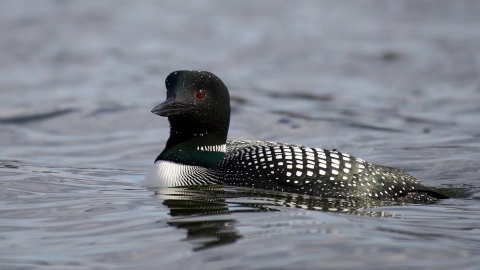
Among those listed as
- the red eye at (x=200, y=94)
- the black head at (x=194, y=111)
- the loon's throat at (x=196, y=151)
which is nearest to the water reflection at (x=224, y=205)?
the loon's throat at (x=196, y=151)

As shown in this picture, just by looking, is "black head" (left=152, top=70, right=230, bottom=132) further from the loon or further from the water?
the water

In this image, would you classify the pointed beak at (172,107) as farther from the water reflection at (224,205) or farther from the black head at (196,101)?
the water reflection at (224,205)

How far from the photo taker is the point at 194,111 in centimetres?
576

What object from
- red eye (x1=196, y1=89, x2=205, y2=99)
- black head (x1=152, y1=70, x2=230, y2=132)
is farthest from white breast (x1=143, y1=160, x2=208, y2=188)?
red eye (x1=196, y1=89, x2=205, y2=99)

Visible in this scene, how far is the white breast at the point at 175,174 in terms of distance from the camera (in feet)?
18.9

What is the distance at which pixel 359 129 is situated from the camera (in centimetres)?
959

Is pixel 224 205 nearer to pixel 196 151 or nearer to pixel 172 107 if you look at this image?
pixel 196 151

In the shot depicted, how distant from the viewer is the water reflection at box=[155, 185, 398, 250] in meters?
4.77

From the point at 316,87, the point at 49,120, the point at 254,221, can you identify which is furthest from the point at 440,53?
the point at 254,221

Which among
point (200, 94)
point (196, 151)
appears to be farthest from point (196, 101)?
point (196, 151)

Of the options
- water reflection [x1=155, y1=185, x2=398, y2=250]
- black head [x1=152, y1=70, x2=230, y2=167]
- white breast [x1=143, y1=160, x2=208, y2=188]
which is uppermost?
black head [x1=152, y1=70, x2=230, y2=167]

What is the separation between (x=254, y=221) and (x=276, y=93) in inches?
294

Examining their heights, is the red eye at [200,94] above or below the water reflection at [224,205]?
above

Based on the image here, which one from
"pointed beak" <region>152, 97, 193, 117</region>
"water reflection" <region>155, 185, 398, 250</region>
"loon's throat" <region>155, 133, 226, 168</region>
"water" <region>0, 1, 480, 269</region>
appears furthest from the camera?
"loon's throat" <region>155, 133, 226, 168</region>
